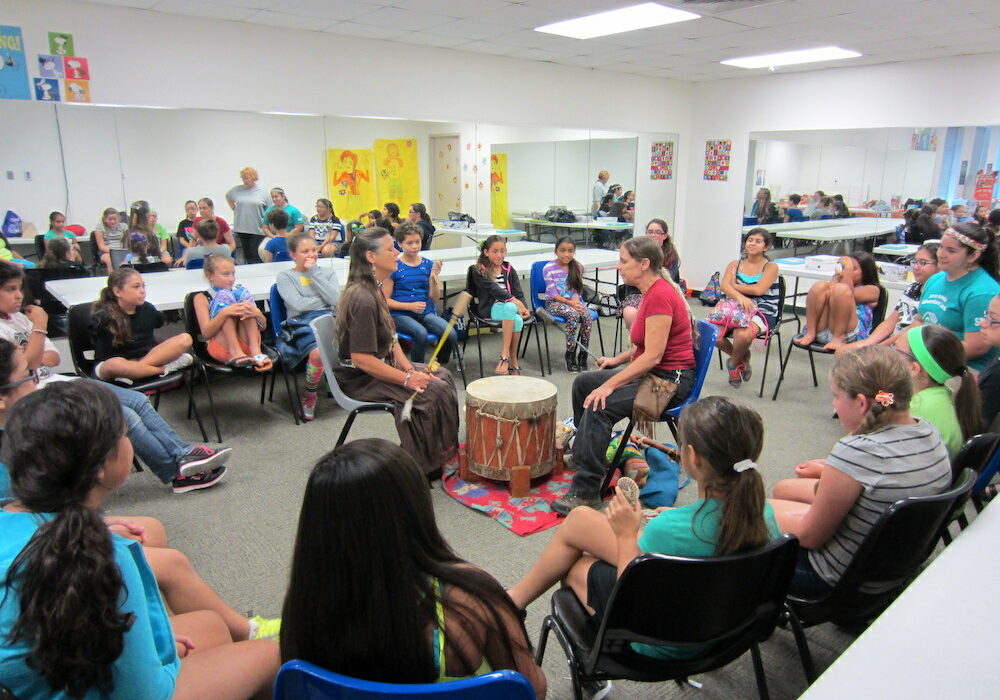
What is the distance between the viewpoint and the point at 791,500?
238cm

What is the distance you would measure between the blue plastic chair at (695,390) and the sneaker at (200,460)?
1.83 metres

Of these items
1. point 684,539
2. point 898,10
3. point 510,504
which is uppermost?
point 898,10

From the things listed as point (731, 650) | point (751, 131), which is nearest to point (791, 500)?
point (731, 650)

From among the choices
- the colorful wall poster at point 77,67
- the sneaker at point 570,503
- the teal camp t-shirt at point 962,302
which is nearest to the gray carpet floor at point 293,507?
the sneaker at point 570,503

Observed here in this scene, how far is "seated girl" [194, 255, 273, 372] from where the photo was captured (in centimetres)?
386

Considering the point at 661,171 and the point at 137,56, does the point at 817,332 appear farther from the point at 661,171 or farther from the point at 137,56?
the point at 137,56

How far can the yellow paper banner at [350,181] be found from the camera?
5.32m

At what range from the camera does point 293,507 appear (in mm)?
3059

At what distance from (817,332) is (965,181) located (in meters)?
2.93

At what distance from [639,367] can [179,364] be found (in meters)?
2.44

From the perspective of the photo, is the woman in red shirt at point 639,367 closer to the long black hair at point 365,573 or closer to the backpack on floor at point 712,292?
the long black hair at point 365,573

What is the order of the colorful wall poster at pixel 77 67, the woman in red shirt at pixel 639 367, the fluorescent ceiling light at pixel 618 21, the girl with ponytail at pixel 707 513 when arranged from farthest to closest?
the fluorescent ceiling light at pixel 618 21 < the colorful wall poster at pixel 77 67 < the woman in red shirt at pixel 639 367 < the girl with ponytail at pixel 707 513

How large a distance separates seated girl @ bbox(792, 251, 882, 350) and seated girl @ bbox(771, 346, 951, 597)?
2741 mm

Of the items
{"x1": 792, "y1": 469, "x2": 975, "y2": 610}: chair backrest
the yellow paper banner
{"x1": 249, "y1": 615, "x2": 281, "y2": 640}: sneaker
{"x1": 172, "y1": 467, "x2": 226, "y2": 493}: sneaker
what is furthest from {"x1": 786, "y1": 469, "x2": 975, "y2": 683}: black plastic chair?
the yellow paper banner
